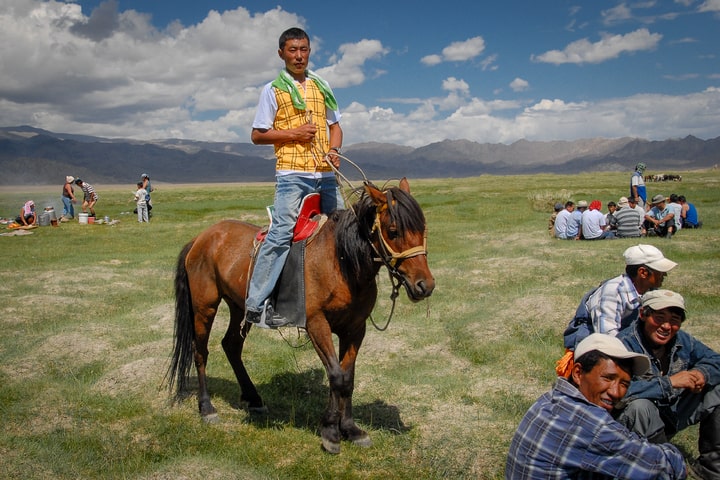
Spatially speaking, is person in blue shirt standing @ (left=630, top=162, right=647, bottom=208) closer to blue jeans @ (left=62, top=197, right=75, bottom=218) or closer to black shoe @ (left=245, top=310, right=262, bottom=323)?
black shoe @ (left=245, top=310, right=262, bottom=323)

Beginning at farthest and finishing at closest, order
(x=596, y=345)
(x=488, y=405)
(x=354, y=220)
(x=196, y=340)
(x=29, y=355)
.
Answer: (x=29, y=355), (x=196, y=340), (x=488, y=405), (x=354, y=220), (x=596, y=345)

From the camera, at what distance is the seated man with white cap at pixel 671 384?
13.9ft

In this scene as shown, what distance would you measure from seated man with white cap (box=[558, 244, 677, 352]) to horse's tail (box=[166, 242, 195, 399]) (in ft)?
14.9

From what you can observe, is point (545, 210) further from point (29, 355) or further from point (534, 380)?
point (29, 355)

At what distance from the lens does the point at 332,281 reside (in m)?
5.34

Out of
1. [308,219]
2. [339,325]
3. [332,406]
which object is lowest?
[332,406]

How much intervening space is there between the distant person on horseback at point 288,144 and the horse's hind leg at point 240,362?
1.09 metres

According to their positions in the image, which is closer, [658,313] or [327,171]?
[658,313]

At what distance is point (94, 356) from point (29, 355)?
92 centimetres

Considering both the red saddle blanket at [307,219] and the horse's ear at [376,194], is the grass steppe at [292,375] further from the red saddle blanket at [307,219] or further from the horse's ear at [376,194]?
the horse's ear at [376,194]

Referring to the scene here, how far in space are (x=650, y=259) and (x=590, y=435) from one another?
2.41 m

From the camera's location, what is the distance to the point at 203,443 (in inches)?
226

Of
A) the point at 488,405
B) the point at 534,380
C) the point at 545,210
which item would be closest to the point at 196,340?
the point at 488,405

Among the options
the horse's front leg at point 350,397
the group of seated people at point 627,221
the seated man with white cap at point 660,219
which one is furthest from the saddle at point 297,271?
the seated man with white cap at point 660,219
